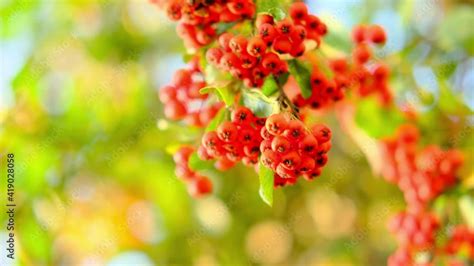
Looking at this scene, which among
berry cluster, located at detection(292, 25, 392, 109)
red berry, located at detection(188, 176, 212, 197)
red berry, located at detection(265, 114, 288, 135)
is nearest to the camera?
red berry, located at detection(265, 114, 288, 135)

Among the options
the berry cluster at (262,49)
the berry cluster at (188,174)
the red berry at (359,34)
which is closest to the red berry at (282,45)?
the berry cluster at (262,49)

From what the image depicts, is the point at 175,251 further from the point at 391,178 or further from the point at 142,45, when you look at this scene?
the point at 391,178

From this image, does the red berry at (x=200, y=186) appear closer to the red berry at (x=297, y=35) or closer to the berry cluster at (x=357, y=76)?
the berry cluster at (x=357, y=76)

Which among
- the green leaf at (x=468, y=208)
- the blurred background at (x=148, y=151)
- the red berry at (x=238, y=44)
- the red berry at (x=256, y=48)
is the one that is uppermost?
the red berry at (x=256, y=48)

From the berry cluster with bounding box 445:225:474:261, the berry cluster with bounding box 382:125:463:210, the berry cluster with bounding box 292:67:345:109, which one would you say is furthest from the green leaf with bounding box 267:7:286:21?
the berry cluster with bounding box 445:225:474:261

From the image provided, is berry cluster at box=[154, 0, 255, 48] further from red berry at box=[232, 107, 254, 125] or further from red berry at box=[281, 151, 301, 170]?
red berry at box=[281, 151, 301, 170]

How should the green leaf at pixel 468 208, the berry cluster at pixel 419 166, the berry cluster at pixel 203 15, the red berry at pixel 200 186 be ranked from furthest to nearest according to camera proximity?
the berry cluster at pixel 419 166
the green leaf at pixel 468 208
the red berry at pixel 200 186
the berry cluster at pixel 203 15

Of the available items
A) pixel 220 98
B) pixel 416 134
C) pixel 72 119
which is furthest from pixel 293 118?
pixel 72 119
